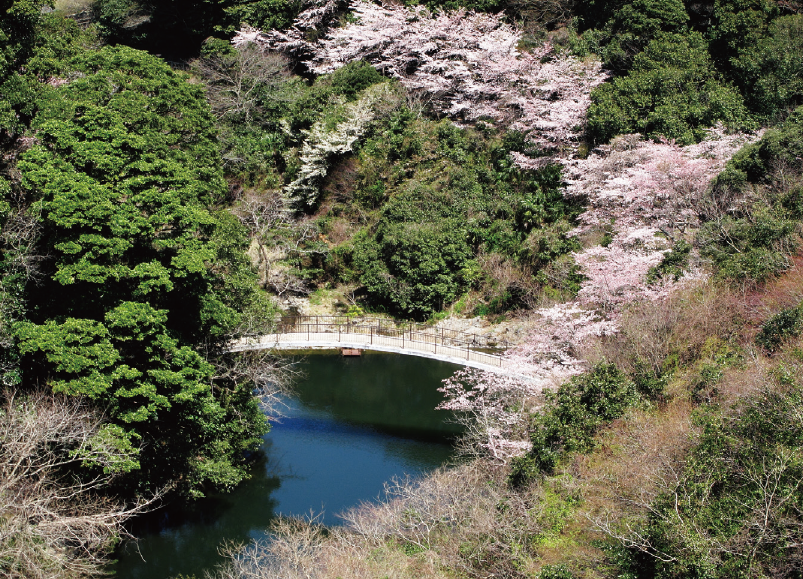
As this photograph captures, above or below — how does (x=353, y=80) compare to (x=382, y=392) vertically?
above

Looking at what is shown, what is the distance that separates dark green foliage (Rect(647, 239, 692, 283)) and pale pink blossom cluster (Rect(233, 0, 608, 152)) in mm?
12242

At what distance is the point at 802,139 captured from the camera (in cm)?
2197

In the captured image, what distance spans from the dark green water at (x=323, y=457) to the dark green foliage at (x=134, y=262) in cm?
146

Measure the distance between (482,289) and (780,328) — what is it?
697 inches

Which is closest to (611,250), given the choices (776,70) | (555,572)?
(776,70)

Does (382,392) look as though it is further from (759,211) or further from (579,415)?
(759,211)

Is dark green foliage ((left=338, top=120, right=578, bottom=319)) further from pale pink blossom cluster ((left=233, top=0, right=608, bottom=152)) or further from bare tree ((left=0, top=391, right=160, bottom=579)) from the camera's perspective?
bare tree ((left=0, top=391, right=160, bottom=579))

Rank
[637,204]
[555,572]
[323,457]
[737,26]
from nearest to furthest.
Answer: [555,572] < [323,457] < [637,204] < [737,26]

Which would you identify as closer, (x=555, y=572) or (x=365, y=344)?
(x=555, y=572)

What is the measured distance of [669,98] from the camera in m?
29.4

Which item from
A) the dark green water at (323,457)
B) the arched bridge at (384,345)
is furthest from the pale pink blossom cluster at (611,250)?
the dark green water at (323,457)

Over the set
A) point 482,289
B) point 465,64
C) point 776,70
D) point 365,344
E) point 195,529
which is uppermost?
point 776,70

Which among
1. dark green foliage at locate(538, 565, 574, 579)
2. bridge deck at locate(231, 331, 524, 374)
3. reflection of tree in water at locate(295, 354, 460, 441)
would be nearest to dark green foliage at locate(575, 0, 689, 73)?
reflection of tree in water at locate(295, 354, 460, 441)

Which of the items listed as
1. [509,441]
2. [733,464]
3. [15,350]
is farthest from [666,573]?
[15,350]
